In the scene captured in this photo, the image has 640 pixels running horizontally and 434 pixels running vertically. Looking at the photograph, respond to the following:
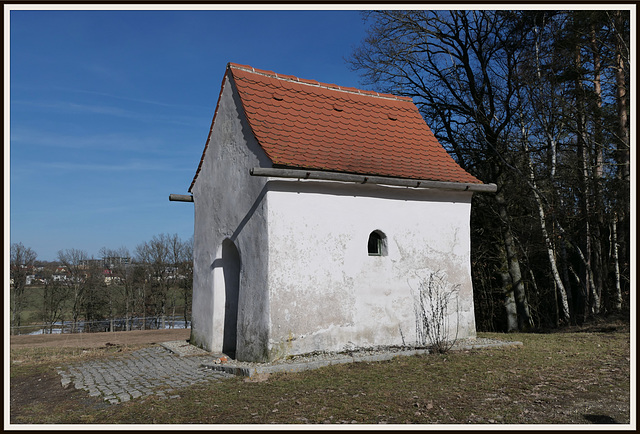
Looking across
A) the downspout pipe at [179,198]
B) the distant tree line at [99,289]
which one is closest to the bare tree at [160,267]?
the distant tree line at [99,289]

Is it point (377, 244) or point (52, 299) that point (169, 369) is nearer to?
point (377, 244)

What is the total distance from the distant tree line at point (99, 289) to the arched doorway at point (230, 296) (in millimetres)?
25777

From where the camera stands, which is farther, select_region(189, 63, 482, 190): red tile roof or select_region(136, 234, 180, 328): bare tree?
select_region(136, 234, 180, 328): bare tree

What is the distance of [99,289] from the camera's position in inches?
1490

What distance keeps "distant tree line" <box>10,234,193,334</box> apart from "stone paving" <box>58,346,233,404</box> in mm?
26188

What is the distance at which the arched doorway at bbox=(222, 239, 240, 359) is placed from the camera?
1132 centimetres

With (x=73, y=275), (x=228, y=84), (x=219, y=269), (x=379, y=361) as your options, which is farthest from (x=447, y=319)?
(x=73, y=275)

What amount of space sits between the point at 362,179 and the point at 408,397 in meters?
4.42

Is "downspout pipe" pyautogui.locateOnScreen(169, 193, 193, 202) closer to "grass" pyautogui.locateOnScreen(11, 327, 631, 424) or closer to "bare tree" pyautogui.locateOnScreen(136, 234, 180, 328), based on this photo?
"grass" pyautogui.locateOnScreen(11, 327, 631, 424)

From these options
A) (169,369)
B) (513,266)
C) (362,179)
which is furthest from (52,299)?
(362,179)

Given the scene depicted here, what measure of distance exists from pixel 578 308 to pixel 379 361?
40.7ft

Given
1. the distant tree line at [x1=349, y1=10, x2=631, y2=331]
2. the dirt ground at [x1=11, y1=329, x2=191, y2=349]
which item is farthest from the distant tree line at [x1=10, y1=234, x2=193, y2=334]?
the distant tree line at [x1=349, y1=10, x2=631, y2=331]

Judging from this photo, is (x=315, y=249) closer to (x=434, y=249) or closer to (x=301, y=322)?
(x=301, y=322)

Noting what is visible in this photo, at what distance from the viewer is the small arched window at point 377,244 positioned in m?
10.2
